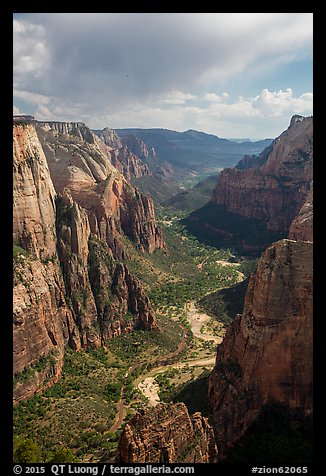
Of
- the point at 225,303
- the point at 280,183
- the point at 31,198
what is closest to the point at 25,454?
the point at 31,198

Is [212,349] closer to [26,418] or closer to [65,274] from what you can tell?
[65,274]

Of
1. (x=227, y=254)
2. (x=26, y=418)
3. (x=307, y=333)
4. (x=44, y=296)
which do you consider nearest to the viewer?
(x=307, y=333)

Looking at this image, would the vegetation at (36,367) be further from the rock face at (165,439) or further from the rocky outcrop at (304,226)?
the rocky outcrop at (304,226)

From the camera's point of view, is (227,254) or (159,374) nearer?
(159,374)

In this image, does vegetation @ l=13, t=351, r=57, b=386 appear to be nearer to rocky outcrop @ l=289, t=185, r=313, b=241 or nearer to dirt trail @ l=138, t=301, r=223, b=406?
dirt trail @ l=138, t=301, r=223, b=406
